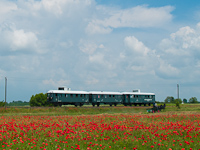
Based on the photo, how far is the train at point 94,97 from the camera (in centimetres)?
4825

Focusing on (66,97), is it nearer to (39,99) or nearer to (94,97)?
(94,97)

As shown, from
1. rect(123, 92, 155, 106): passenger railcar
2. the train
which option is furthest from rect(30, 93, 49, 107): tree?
rect(123, 92, 155, 106): passenger railcar

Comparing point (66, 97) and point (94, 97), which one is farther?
point (94, 97)

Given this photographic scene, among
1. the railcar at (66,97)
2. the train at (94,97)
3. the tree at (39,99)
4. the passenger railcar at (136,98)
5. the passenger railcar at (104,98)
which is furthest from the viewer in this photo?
the tree at (39,99)

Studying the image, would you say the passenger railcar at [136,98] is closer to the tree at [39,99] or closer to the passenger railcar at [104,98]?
the passenger railcar at [104,98]

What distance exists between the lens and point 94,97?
52.4 metres

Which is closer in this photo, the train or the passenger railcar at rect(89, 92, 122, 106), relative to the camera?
the train

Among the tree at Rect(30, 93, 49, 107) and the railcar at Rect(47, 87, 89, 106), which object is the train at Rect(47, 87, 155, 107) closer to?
the railcar at Rect(47, 87, 89, 106)

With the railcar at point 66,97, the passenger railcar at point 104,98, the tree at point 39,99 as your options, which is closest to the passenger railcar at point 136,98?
the passenger railcar at point 104,98

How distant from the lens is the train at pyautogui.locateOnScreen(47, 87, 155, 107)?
48.2m

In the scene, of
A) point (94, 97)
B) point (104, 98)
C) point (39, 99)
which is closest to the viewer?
point (94, 97)

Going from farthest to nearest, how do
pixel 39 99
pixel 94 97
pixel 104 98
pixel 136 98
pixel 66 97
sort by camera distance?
pixel 39 99
pixel 136 98
pixel 104 98
pixel 94 97
pixel 66 97

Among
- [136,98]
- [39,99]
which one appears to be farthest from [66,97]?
[39,99]

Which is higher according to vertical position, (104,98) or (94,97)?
(94,97)
